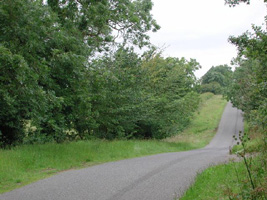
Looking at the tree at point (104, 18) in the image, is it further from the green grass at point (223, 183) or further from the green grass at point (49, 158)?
the green grass at point (223, 183)

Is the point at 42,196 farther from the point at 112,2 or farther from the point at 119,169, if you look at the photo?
the point at 112,2

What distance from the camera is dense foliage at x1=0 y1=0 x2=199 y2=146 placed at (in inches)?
435

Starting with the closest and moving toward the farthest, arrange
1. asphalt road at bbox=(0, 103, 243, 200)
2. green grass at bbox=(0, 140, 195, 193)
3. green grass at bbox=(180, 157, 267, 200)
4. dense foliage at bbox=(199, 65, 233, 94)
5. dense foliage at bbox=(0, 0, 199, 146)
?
green grass at bbox=(180, 157, 267, 200), asphalt road at bbox=(0, 103, 243, 200), green grass at bbox=(0, 140, 195, 193), dense foliage at bbox=(0, 0, 199, 146), dense foliage at bbox=(199, 65, 233, 94)

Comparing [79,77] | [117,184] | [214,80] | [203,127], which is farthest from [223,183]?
[214,80]

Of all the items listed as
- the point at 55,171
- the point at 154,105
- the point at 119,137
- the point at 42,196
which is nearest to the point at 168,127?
the point at 154,105

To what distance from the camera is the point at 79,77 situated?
13.4 metres

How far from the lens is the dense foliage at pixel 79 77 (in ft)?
36.3

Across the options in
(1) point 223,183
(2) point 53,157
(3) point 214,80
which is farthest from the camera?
(3) point 214,80

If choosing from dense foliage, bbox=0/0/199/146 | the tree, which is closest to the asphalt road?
dense foliage, bbox=0/0/199/146

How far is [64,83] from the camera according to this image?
46.2 ft

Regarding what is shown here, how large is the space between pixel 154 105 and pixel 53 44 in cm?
1017

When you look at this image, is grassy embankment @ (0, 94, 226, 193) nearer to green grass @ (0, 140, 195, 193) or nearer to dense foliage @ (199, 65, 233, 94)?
green grass @ (0, 140, 195, 193)

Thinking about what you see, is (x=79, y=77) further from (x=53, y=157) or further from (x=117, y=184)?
(x=117, y=184)

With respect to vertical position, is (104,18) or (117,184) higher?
(104,18)
